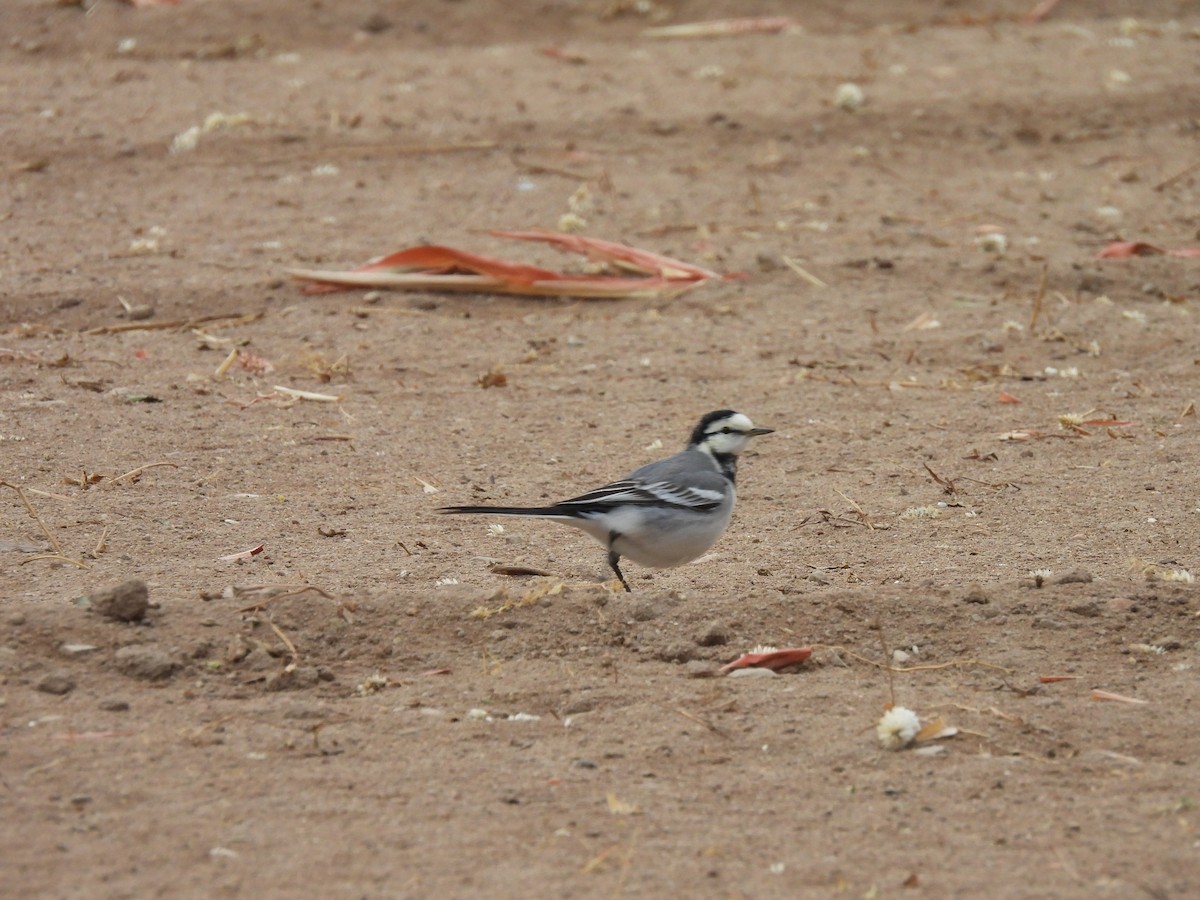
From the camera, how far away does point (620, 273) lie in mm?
9008

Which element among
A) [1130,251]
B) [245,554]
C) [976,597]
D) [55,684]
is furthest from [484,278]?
[55,684]

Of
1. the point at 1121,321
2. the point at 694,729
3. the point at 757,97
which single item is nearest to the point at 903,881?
the point at 694,729

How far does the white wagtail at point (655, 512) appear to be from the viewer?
17.8ft

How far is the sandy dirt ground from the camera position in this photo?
3889 millimetres

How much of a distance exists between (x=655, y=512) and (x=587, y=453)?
1.38 metres

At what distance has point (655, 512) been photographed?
546 cm

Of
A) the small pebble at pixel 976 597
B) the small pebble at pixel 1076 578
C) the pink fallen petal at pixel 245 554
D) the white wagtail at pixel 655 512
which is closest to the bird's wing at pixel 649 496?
the white wagtail at pixel 655 512

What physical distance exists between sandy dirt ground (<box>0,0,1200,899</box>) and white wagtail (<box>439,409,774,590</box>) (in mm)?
160

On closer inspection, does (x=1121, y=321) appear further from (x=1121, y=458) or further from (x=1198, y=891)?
(x=1198, y=891)

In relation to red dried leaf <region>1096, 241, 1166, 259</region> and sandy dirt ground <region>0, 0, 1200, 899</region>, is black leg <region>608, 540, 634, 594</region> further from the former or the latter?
red dried leaf <region>1096, 241, 1166, 259</region>

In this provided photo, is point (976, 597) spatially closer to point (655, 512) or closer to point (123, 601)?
point (655, 512)

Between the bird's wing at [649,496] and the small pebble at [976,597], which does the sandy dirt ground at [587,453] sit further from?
the bird's wing at [649,496]

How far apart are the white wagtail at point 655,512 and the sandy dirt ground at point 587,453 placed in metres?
0.16

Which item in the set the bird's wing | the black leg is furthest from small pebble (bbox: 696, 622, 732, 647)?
the bird's wing
